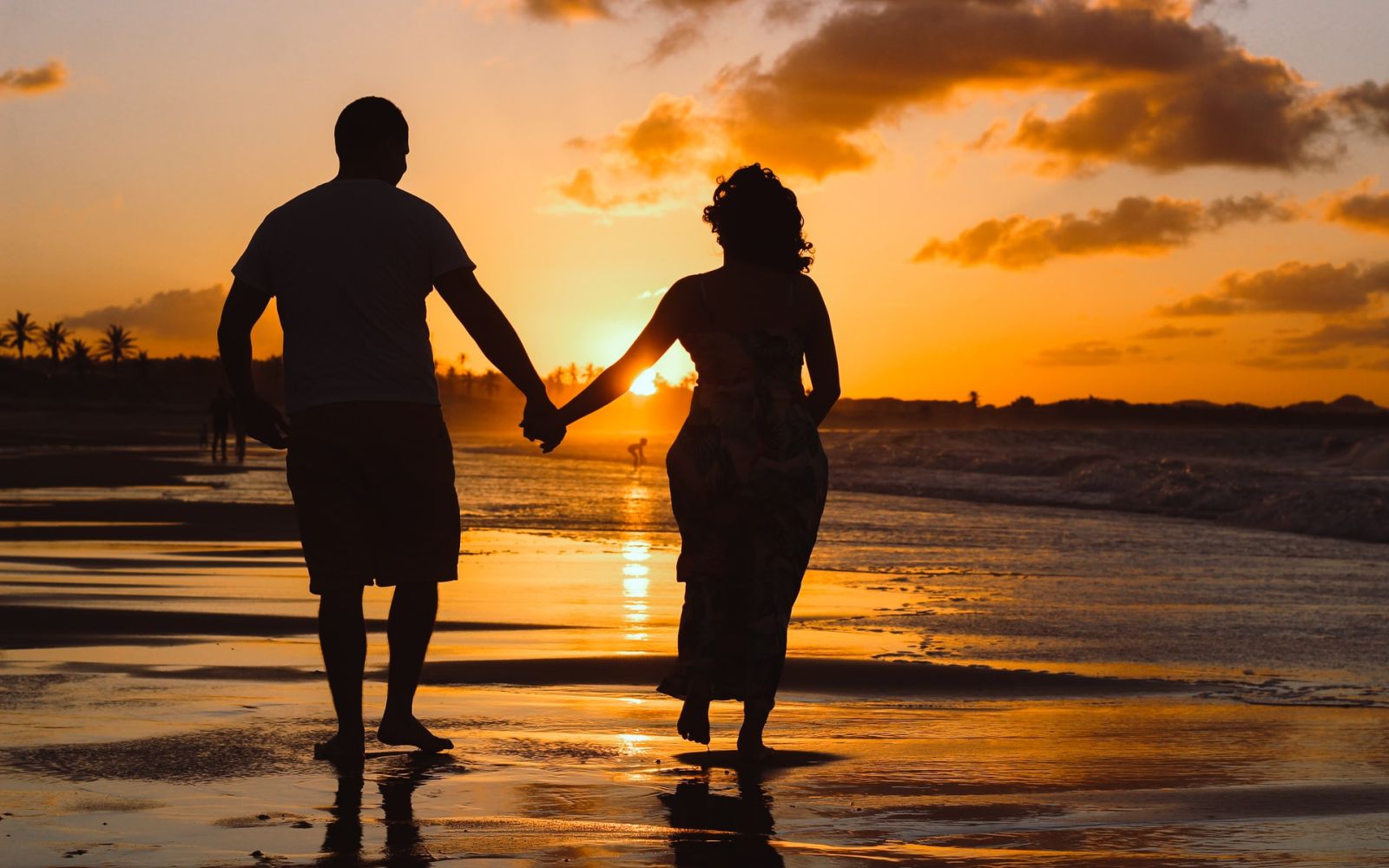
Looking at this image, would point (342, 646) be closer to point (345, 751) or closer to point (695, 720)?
point (345, 751)

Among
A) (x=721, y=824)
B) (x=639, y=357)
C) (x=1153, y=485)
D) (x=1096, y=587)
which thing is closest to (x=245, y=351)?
(x=639, y=357)

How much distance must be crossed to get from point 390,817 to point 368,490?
1.07m

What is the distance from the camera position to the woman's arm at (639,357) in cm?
460

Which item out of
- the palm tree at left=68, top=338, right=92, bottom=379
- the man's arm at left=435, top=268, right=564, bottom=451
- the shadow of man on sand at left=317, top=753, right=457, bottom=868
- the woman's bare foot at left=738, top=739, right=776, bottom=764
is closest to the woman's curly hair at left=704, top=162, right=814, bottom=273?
the man's arm at left=435, top=268, right=564, bottom=451

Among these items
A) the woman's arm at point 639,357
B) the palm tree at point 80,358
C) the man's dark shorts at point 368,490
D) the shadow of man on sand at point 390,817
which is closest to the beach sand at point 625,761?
the shadow of man on sand at point 390,817

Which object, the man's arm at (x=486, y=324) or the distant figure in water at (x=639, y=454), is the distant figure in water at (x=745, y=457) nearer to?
the man's arm at (x=486, y=324)

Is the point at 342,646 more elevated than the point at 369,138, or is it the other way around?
the point at 369,138

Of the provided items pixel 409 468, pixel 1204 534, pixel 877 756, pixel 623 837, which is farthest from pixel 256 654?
pixel 1204 534

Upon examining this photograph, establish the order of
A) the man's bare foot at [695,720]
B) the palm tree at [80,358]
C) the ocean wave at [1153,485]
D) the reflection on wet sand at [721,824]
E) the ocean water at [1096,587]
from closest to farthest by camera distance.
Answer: the reflection on wet sand at [721,824]
the man's bare foot at [695,720]
the ocean water at [1096,587]
the ocean wave at [1153,485]
the palm tree at [80,358]

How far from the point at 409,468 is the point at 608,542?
9.94m

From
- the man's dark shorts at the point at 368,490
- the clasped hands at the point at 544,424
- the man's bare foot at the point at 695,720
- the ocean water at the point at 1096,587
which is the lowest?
the ocean water at the point at 1096,587

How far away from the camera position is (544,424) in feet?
16.5

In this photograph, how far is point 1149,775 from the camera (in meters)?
4.22

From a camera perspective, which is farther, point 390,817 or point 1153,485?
point 1153,485
